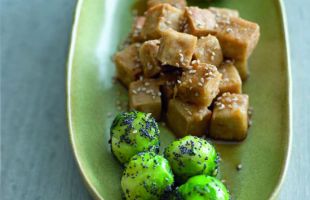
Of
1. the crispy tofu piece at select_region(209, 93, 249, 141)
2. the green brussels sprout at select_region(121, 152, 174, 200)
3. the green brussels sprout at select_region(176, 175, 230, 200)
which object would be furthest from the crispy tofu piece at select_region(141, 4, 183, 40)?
the green brussels sprout at select_region(176, 175, 230, 200)

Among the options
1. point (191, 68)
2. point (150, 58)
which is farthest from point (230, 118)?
point (150, 58)

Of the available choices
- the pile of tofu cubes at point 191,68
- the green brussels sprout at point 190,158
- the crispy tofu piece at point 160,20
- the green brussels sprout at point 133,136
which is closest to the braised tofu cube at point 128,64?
the pile of tofu cubes at point 191,68

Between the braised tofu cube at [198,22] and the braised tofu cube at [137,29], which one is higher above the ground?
the braised tofu cube at [198,22]

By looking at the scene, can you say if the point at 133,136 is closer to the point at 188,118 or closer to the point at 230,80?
the point at 188,118

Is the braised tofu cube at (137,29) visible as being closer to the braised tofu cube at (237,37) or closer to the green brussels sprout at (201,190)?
the braised tofu cube at (237,37)

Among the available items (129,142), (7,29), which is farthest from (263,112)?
(7,29)

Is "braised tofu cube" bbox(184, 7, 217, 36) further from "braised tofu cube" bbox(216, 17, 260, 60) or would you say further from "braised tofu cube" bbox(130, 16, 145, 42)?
"braised tofu cube" bbox(130, 16, 145, 42)
